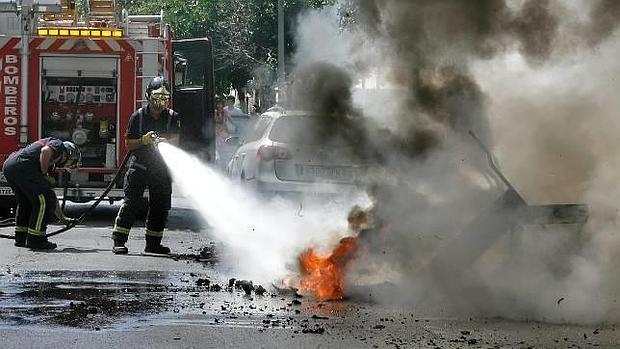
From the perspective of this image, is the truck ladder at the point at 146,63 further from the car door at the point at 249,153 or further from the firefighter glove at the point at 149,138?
the firefighter glove at the point at 149,138

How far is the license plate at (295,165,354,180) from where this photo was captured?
1010 cm

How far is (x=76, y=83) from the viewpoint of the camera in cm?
1639

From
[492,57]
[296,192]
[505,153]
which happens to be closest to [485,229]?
[505,153]

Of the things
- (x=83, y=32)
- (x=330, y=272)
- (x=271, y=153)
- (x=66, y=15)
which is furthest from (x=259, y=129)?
(x=330, y=272)

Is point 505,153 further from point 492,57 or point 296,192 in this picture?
point 296,192

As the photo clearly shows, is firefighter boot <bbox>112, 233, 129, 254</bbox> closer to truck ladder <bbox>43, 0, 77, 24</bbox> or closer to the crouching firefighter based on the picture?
the crouching firefighter

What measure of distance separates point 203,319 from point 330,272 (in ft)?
4.62

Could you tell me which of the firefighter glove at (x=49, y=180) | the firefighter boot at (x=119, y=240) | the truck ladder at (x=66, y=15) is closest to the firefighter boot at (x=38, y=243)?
the firefighter glove at (x=49, y=180)

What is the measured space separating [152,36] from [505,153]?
862cm

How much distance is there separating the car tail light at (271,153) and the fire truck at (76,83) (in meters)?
2.62

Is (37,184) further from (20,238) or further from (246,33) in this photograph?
(246,33)

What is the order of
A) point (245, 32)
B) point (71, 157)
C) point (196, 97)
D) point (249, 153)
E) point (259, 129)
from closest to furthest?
point (71, 157) → point (249, 153) → point (259, 129) → point (196, 97) → point (245, 32)

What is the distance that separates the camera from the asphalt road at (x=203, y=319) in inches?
277

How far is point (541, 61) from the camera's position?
8.72 meters
